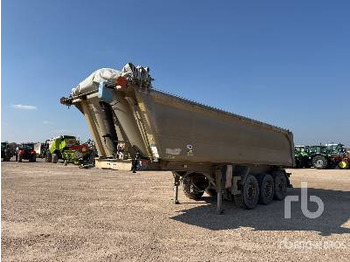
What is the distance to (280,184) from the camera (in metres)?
12.9

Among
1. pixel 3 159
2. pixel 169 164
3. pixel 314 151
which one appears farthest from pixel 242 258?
pixel 3 159

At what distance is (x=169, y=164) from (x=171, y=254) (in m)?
2.70

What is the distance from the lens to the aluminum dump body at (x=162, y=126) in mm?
7781

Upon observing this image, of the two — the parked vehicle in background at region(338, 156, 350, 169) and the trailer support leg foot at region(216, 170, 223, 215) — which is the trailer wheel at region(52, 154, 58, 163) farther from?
the trailer support leg foot at region(216, 170, 223, 215)

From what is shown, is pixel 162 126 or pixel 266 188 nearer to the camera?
pixel 162 126

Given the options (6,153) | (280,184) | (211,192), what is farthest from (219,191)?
(6,153)

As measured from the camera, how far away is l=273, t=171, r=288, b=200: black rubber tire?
40.8 feet

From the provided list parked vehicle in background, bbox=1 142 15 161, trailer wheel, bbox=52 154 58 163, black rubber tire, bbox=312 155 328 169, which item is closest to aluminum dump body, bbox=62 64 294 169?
black rubber tire, bbox=312 155 328 169

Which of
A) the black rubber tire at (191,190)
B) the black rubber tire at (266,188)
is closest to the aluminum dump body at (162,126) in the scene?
the black rubber tire at (266,188)

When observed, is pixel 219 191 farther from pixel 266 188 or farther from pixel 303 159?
pixel 303 159

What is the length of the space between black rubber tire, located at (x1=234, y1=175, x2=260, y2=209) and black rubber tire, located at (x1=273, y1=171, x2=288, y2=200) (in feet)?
5.99

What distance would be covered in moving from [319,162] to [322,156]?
66 cm

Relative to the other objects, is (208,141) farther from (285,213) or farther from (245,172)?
(285,213)

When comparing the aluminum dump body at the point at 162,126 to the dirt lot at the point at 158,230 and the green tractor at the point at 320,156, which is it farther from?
the green tractor at the point at 320,156
